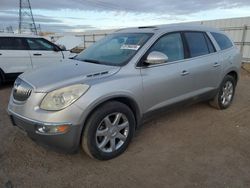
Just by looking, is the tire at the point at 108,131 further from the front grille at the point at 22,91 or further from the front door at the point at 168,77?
the front grille at the point at 22,91

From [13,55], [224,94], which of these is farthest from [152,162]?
[13,55]

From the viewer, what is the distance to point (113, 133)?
3.07m

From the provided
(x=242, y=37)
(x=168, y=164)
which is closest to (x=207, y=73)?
(x=168, y=164)

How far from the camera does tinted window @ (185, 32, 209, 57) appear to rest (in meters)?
4.05

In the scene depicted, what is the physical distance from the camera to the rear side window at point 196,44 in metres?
4.04

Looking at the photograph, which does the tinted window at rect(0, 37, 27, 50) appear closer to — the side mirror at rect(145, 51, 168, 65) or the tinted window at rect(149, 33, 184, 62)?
the tinted window at rect(149, 33, 184, 62)

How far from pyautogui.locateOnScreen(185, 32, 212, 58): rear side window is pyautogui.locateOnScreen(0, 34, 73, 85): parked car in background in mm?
4671

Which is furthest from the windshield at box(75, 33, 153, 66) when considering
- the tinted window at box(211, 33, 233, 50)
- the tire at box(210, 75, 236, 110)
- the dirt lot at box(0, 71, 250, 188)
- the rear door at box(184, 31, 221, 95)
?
the tire at box(210, 75, 236, 110)

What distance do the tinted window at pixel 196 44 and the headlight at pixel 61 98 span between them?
227 centimetres

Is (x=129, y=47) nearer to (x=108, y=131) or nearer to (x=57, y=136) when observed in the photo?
(x=108, y=131)

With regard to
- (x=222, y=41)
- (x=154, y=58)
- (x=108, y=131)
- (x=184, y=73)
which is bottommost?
(x=108, y=131)

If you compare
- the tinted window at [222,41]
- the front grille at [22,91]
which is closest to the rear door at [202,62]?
the tinted window at [222,41]

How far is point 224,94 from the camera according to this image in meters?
5.00

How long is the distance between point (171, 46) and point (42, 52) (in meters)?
5.25
